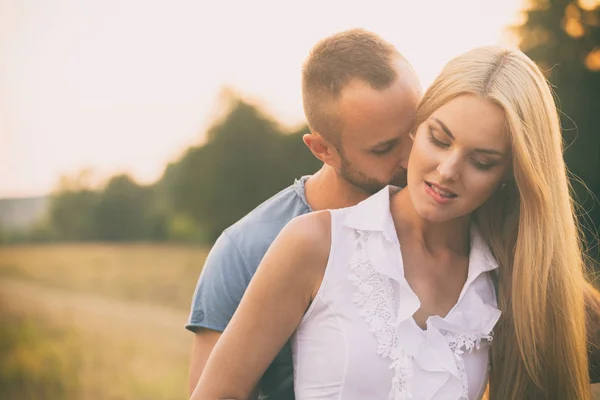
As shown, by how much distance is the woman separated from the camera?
72.4 inches

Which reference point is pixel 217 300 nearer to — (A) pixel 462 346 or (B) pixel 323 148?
(B) pixel 323 148

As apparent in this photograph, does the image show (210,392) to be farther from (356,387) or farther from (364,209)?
(364,209)

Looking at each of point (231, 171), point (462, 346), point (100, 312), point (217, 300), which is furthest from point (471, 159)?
point (100, 312)

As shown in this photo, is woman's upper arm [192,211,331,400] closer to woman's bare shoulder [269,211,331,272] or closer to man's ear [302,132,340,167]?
woman's bare shoulder [269,211,331,272]

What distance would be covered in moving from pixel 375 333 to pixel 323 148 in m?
0.82

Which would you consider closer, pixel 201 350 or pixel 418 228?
pixel 418 228

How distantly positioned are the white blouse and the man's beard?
1.06 ft

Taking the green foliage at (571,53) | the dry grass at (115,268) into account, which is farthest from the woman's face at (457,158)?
the dry grass at (115,268)

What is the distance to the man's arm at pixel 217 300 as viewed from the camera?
2.34 m

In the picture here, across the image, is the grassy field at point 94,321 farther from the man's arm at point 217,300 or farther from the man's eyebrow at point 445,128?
the man's eyebrow at point 445,128

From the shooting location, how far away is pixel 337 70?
236cm

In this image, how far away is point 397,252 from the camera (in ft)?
6.38

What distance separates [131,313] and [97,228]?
3.19ft

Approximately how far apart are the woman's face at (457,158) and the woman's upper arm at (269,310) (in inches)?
11.3
